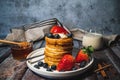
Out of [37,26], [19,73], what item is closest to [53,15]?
[37,26]

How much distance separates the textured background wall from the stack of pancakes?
1.22 meters

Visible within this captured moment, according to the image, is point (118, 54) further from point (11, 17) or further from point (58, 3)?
point (11, 17)

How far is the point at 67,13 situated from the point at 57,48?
124 cm

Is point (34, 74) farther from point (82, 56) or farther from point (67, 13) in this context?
point (67, 13)

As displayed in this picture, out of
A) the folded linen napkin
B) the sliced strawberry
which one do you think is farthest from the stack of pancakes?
the folded linen napkin

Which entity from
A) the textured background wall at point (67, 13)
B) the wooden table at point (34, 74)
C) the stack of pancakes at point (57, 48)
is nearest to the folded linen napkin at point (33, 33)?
the wooden table at point (34, 74)

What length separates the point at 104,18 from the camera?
2.11m

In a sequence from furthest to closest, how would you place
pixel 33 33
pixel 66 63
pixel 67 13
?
pixel 67 13 < pixel 33 33 < pixel 66 63

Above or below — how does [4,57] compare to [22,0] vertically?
below

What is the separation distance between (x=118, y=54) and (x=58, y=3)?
111 cm

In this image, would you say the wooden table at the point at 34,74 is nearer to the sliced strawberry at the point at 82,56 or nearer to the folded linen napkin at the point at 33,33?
the sliced strawberry at the point at 82,56

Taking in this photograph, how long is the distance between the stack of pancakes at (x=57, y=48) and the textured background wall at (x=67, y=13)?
1.22 metres

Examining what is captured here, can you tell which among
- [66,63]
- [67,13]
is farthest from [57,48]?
[67,13]

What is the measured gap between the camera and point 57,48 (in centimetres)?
94
